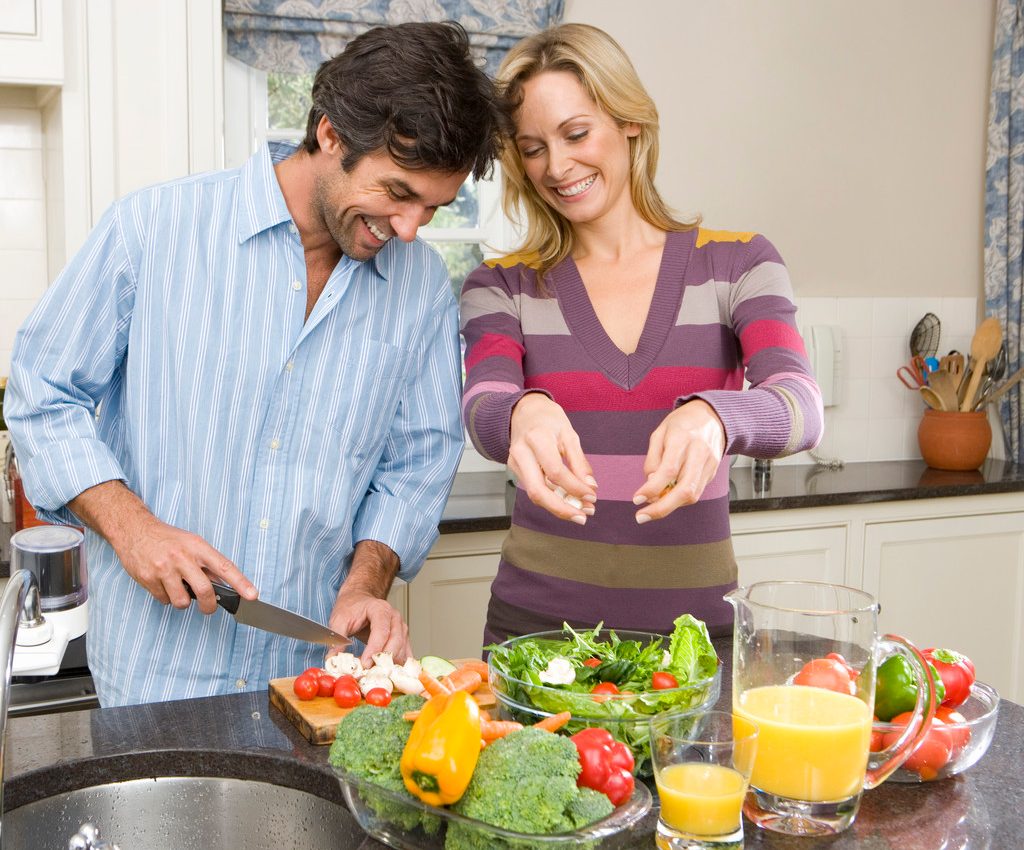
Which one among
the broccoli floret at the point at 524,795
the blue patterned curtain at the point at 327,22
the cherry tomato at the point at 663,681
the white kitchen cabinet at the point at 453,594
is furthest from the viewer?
the blue patterned curtain at the point at 327,22

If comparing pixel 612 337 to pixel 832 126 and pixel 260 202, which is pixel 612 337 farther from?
pixel 832 126

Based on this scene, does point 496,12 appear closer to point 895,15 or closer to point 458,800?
point 895,15

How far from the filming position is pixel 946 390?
11.3ft

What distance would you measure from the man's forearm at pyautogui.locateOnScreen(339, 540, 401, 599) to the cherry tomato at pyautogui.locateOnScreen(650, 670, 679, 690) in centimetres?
58

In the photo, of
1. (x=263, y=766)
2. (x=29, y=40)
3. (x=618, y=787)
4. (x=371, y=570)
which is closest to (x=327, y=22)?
(x=29, y=40)

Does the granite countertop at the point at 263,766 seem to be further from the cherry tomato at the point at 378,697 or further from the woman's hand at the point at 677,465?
the woman's hand at the point at 677,465

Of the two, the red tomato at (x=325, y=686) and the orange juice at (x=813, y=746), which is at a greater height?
the orange juice at (x=813, y=746)

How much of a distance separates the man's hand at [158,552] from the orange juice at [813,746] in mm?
660

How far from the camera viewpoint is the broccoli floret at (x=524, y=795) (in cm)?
90

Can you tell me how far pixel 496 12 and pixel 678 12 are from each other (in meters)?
0.62

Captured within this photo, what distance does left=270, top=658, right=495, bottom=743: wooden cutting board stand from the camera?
1204mm

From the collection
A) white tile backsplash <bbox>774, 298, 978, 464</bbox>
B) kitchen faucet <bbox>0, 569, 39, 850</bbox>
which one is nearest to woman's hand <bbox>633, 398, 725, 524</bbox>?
kitchen faucet <bbox>0, 569, 39, 850</bbox>

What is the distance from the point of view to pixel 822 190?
3467 millimetres

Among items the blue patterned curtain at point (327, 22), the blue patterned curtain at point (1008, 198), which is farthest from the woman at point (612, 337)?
the blue patterned curtain at point (1008, 198)
